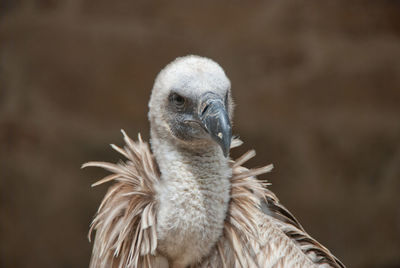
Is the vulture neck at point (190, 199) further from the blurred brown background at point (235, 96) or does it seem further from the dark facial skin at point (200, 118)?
the blurred brown background at point (235, 96)

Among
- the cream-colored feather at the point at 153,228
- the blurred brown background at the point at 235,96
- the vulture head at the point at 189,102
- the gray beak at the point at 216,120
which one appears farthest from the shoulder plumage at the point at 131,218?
the blurred brown background at the point at 235,96

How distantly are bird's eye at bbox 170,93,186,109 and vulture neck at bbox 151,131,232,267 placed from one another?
12 cm

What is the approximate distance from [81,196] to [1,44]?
1.17m

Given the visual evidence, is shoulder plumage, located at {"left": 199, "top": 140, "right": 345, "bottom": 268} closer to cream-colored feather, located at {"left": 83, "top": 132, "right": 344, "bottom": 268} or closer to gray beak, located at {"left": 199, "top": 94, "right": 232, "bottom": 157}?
cream-colored feather, located at {"left": 83, "top": 132, "right": 344, "bottom": 268}

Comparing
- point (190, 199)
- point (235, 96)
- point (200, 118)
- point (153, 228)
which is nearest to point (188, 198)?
point (190, 199)

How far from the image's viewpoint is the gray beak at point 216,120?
5.72ft

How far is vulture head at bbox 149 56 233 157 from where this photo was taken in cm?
185

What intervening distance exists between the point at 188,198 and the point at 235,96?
2277mm

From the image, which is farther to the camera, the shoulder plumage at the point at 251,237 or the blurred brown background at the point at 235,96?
the blurred brown background at the point at 235,96

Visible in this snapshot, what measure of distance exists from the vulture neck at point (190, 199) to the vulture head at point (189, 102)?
0.13 ft

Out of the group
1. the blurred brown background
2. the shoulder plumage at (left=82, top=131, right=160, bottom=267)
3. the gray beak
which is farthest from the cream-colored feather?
the blurred brown background

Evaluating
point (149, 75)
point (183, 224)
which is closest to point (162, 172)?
point (183, 224)

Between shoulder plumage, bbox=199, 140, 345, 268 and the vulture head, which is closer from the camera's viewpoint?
the vulture head

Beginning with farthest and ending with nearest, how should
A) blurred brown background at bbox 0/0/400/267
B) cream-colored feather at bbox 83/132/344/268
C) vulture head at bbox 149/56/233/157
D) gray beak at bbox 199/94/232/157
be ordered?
blurred brown background at bbox 0/0/400/267 < cream-colored feather at bbox 83/132/344/268 < vulture head at bbox 149/56/233/157 < gray beak at bbox 199/94/232/157
